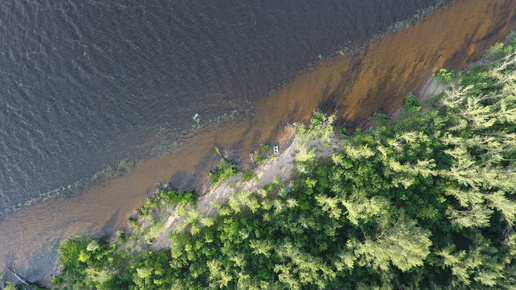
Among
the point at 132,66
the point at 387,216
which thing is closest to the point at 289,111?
the point at 387,216

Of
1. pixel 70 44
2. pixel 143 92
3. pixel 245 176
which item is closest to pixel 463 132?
pixel 245 176

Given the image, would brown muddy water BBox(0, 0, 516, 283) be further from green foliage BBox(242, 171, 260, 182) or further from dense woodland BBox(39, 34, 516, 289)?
dense woodland BBox(39, 34, 516, 289)

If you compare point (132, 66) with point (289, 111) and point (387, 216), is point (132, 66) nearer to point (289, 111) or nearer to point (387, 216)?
point (289, 111)

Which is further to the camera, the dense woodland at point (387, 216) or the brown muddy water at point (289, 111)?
the brown muddy water at point (289, 111)

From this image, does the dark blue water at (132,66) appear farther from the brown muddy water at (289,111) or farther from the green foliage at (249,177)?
the green foliage at (249,177)

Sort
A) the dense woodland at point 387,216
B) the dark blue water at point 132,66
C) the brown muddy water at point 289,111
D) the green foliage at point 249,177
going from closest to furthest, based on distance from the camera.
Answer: the dense woodland at point 387,216
the brown muddy water at point 289,111
the green foliage at point 249,177
the dark blue water at point 132,66

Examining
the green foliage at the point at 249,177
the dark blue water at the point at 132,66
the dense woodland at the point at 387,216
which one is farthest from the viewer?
the dark blue water at the point at 132,66

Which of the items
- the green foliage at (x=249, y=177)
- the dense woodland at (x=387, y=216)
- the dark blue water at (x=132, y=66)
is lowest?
the dense woodland at (x=387, y=216)

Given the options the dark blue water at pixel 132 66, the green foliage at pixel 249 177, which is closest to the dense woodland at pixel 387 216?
the green foliage at pixel 249 177
